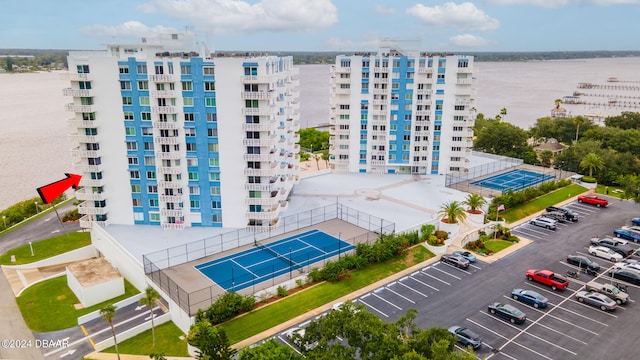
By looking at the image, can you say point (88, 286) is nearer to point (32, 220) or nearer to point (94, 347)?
point (94, 347)

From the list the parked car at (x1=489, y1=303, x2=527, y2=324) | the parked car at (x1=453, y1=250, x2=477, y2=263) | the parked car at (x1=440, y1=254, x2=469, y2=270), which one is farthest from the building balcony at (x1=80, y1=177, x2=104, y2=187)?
the parked car at (x1=489, y1=303, x2=527, y2=324)

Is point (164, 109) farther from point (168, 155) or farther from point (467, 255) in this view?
point (467, 255)

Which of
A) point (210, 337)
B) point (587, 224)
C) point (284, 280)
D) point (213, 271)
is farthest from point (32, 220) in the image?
point (587, 224)

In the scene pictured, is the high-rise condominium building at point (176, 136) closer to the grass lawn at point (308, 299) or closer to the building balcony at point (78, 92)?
the building balcony at point (78, 92)

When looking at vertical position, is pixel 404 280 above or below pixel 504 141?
below

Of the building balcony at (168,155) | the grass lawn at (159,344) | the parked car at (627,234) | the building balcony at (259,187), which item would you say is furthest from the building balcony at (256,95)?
the parked car at (627,234)
